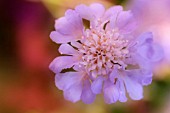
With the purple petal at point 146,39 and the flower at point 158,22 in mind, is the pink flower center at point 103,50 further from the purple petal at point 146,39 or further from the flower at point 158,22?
the flower at point 158,22

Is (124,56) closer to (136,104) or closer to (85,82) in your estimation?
(85,82)

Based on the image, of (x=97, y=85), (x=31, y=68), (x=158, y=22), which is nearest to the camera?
(x=97, y=85)

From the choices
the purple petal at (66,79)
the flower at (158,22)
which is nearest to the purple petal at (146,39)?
the purple petal at (66,79)

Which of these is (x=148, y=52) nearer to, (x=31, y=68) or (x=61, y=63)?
(x=61, y=63)

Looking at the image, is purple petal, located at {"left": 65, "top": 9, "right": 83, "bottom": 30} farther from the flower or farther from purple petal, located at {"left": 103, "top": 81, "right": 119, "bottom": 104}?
the flower

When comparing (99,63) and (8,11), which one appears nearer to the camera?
(99,63)

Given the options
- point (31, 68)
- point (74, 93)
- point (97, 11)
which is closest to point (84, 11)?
point (97, 11)

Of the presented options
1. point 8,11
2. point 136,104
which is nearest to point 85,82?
point 136,104
